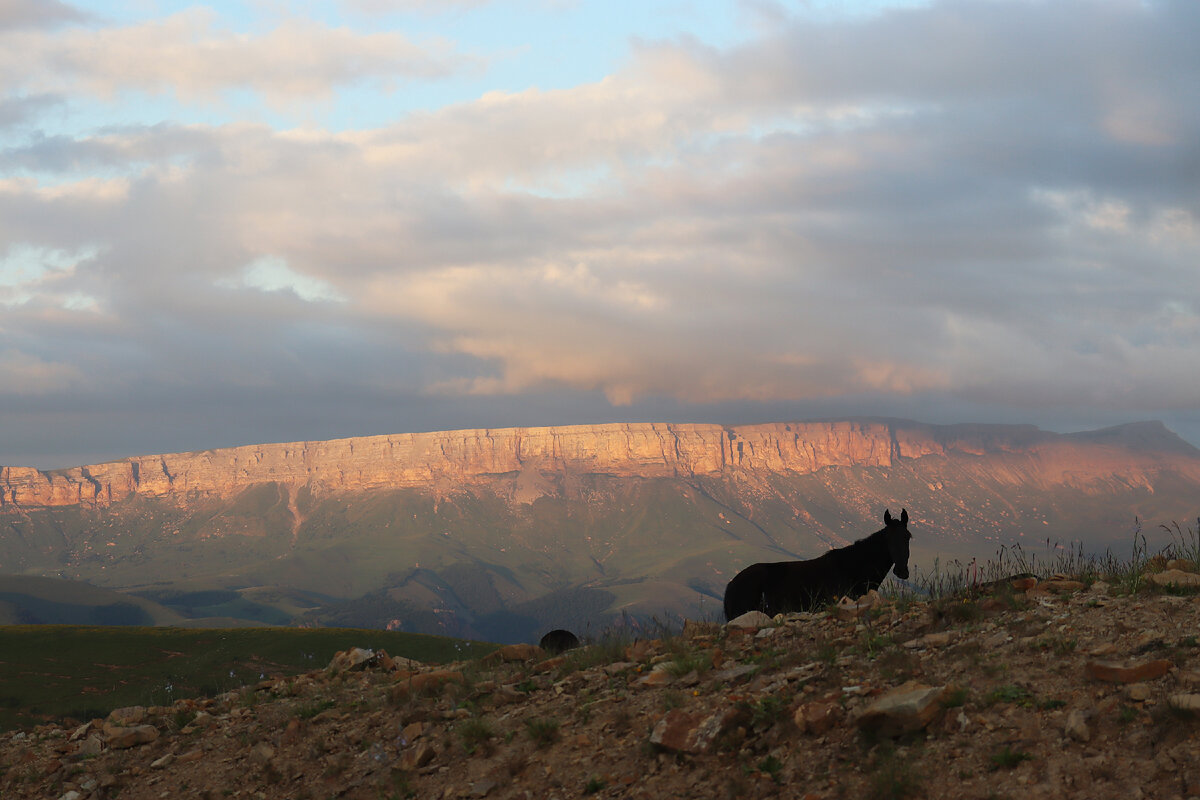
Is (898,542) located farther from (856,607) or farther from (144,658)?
(144,658)

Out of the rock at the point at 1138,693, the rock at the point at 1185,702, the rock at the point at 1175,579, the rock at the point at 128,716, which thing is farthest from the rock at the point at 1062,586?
the rock at the point at 128,716

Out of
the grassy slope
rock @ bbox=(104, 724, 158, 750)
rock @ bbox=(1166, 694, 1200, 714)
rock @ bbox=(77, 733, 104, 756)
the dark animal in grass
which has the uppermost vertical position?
rock @ bbox=(1166, 694, 1200, 714)

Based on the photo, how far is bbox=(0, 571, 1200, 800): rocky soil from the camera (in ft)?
33.0

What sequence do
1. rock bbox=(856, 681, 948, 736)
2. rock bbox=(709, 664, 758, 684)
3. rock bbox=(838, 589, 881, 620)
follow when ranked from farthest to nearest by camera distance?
rock bbox=(838, 589, 881, 620) → rock bbox=(709, 664, 758, 684) → rock bbox=(856, 681, 948, 736)

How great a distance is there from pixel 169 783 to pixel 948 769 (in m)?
12.9

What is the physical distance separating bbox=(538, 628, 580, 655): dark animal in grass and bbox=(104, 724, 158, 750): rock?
27.4 ft

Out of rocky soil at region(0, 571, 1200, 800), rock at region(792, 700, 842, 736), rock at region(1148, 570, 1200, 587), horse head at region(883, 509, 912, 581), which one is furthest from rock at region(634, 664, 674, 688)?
horse head at region(883, 509, 912, 581)

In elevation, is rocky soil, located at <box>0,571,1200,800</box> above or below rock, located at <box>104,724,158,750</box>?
above

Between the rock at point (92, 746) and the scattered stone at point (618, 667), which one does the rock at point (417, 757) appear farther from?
the rock at point (92, 746)

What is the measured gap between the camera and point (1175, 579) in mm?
13539

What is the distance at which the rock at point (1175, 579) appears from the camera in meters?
13.3

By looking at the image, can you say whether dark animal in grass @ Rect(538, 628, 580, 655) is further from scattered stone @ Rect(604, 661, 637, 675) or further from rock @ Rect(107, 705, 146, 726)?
rock @ Rect(107, 705, 146, 726)

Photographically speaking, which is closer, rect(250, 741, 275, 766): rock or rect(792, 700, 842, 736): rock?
rect(792, 700, 842, 736): rock

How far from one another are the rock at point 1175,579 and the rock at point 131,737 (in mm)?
18002
